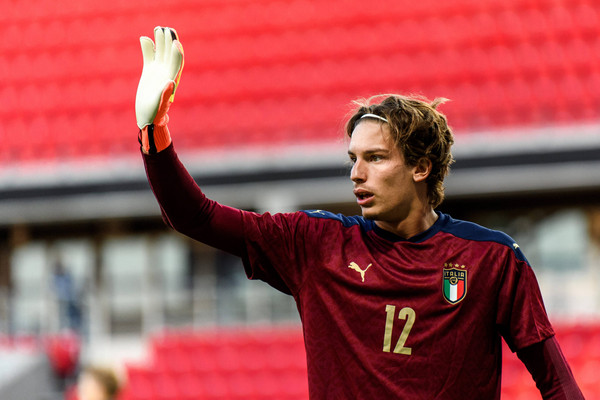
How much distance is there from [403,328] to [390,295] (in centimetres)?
8

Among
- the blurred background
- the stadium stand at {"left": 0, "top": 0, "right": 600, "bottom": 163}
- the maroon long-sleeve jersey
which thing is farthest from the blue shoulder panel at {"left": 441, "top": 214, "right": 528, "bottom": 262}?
the stadium stand at {"left": 0, "top": 0, "right": 600, "bottom": 163}

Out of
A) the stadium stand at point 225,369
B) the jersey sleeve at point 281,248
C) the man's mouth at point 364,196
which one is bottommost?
the stadium stand at point 225,369

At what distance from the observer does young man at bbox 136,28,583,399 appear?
1.99 meters

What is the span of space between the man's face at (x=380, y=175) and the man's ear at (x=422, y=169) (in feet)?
0.06

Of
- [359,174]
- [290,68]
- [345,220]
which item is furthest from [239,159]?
[359,174]

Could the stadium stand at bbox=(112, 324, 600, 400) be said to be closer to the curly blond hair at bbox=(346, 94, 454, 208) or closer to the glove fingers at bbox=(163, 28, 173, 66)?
the curly blond hair at bbox=(346, 94, 454, 208)

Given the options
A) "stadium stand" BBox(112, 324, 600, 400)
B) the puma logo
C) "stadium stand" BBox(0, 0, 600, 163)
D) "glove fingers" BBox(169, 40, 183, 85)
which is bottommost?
"stadium stand" BBox(112, 324, 600, 400)

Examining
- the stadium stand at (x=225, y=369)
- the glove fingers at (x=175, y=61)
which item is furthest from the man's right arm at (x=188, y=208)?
the stadium stand at (x=225, y=369)

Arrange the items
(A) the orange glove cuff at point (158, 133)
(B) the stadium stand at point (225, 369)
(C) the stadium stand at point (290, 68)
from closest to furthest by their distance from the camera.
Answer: (A) the orange glove cuff at point (158, 133) → (B) the stadium stand at point (225, 369) → (C) the stadium stand at point (290, 68)

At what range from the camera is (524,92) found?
8.90 metres

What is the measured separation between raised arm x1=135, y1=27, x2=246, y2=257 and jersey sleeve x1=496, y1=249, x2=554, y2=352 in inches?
25.2

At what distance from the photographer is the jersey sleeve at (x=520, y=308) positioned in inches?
80.0

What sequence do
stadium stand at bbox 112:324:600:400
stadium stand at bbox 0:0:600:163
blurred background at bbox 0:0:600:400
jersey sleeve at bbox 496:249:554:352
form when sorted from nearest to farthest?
jersey sleeve at bbox 496:249:554:352 < stadium stand at bbox 112:324:600:400 < blurred background at bbox 0:0:600:400 < stadium stand at bbox 0:0:600:163

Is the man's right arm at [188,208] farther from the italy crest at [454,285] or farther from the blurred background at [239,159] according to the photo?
the blurred background at [239,159]
